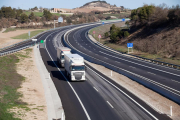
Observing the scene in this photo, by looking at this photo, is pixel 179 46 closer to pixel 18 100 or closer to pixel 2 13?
pixel 18 100

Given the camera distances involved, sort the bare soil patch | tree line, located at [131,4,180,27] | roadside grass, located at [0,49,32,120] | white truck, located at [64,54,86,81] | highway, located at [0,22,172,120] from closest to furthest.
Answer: roadside grass, located at [0,49,32,120] → the bare soil patch → highway, located at [0,22,172,120] → white truck, located at [64,54,86,81] → tree line, located at [131,4,180,27]

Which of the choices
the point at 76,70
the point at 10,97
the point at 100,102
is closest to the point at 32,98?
the point at 10,97

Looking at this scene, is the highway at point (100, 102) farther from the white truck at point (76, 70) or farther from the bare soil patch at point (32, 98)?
the bare soil patch at point (32, 98)

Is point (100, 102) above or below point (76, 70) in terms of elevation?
below

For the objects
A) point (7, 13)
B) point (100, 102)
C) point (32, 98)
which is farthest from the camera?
point (7, 13)

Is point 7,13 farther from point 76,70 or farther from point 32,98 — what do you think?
point 32,98

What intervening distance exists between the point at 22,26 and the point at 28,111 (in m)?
140

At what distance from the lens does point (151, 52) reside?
2430 inches

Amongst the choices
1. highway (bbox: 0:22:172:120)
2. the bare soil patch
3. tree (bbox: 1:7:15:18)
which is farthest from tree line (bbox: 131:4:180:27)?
tree (bbox: 1:7:15:18)

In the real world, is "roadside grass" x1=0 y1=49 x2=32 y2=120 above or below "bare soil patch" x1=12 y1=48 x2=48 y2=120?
above

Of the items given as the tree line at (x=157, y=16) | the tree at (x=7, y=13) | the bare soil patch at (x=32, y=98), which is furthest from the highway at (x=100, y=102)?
the tree at (x=7, y=13)

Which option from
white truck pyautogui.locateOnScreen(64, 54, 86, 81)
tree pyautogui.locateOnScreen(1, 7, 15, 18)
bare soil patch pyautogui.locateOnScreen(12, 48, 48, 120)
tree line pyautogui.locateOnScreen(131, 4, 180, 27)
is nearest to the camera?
bare soil patch pyautogui.locateOnScreen(12, 48, 48, 120)

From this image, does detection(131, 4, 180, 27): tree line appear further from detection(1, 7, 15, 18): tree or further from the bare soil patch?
detection(1, 7, 15, 18): tree

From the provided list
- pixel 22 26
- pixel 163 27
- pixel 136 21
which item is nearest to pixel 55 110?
pixel 163 27
